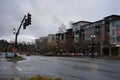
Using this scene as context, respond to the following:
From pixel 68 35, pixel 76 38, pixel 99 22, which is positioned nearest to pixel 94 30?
pixel 99 22

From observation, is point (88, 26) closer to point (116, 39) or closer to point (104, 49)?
point (104, 49)

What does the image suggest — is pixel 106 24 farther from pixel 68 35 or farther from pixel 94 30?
pixel 68 35

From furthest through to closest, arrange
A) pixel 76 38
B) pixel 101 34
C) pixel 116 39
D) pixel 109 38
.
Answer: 1. pixel 76 38
2. pixel 101 34
3. pixel 109 38
4. pixel 116 39

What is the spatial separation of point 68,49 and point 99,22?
17.4 metres

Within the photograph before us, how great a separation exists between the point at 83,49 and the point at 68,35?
136 feet

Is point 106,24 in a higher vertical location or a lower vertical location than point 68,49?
higher

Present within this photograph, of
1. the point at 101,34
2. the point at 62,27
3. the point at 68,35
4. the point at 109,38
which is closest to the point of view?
the point at 109,38

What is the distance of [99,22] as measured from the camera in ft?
420

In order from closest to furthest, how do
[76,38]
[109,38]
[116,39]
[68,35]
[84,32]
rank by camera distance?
[116,39]
[109,38]
[84,32]
[76,38]
[68,35]

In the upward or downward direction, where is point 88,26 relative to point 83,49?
upward

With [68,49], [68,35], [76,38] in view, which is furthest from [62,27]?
[68,35]

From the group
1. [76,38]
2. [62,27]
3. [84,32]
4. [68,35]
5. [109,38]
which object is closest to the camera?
[109,38]

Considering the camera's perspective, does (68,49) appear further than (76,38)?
No

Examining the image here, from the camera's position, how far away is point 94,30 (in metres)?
133
